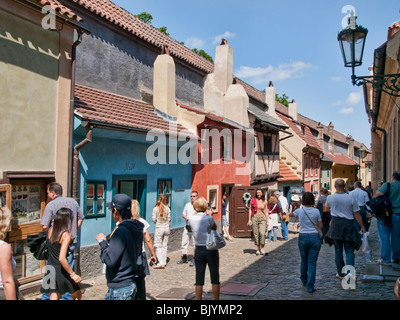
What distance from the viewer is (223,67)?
18.5m

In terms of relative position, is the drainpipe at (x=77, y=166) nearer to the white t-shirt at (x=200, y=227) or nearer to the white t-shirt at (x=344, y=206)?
the white t-shirt at (x=200, y=227)

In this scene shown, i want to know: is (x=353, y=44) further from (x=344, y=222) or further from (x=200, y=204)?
(x=200, y=204)

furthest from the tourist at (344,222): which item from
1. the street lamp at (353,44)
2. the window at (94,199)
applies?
the window at (94,199)

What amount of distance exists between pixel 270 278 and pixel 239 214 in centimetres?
736

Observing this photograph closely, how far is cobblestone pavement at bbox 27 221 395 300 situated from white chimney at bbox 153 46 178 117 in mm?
4542

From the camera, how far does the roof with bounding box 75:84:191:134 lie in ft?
29.6

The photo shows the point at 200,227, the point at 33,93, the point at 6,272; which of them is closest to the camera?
the point at 6,272

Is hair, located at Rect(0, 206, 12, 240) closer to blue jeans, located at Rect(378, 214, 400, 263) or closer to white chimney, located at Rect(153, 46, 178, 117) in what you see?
blue jeans, located at Rect(378, 214, 400, 263)

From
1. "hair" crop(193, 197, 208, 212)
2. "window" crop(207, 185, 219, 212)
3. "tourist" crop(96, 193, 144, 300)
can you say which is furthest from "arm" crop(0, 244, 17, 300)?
"window" crop(207, 185, 219, 212)

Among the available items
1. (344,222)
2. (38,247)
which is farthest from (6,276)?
(344,222)

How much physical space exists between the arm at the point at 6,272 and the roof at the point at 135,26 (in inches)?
347

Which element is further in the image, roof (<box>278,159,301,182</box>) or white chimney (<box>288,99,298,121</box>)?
white chimney (<box>288,99,298,121</box>)

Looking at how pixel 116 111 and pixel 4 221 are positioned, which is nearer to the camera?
pixel 4 221

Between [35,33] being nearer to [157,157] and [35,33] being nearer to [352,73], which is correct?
[157,157]
